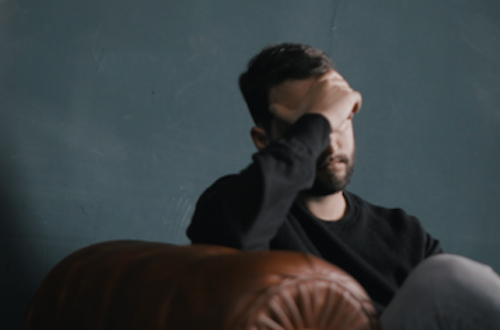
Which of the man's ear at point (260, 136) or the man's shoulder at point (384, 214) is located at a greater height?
the man's ear at point (260, 136)

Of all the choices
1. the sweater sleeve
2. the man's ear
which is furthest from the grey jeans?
the man's ear

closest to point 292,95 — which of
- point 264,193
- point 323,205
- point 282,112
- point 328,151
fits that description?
point 282,112

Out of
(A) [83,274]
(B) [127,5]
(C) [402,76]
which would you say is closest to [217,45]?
(B) [127,5]

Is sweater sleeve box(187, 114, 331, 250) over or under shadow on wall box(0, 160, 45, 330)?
over

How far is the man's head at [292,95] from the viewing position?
94cm

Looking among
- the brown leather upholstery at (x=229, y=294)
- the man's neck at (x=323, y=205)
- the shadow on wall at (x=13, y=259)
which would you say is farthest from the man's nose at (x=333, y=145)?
the shadow on wall at (x=13, y=259)

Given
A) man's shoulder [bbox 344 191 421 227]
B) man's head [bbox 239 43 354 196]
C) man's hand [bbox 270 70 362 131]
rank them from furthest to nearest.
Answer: man's shoulder [bbox 344 191 421 227], man's head [bbox 239 43 354 196], man's hand [bbox 270 70 362 131]

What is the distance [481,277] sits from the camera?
46 centimetres

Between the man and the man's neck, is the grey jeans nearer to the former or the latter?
the man

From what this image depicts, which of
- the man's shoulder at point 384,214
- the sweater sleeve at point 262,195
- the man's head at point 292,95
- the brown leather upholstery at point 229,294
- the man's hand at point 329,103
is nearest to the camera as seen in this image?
the brown leather upholstery at point 229,294

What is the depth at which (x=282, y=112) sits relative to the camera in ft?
3.17

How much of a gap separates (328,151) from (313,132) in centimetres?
18

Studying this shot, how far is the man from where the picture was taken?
70 centimetres

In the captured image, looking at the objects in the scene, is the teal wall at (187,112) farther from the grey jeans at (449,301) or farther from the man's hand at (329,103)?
the grey jeans at (449,301)
